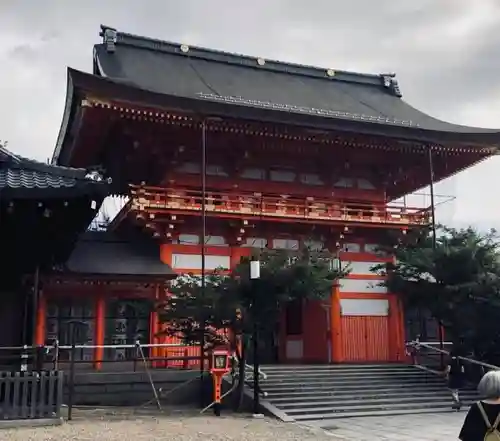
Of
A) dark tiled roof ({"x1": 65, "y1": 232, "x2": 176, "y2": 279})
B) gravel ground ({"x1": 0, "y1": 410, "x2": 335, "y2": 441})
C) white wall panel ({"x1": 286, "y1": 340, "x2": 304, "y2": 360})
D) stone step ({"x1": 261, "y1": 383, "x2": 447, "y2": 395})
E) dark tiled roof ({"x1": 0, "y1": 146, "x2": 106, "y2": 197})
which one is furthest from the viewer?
white wall panel ({"x1": 286, "y1": 340, "x2": 304, "y2": 360})

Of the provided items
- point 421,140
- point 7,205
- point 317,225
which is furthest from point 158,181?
point 7,205

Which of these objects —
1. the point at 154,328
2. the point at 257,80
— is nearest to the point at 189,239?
the point at 154,328

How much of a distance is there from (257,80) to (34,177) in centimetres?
1749

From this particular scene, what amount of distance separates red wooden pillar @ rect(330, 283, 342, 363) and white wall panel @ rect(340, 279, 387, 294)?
35 cm

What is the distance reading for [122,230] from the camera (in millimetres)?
22234

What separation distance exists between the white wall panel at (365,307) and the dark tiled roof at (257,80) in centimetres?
623

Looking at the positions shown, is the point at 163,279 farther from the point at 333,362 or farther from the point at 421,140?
the point at 421,140

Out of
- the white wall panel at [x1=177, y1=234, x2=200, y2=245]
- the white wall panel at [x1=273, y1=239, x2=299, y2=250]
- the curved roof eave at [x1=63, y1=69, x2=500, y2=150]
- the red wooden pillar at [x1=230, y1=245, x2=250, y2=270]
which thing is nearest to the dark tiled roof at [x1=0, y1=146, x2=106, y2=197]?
the curved roof eave at [x1=63, y1=69, x2=500, y2=150]

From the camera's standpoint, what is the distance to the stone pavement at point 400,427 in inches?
460

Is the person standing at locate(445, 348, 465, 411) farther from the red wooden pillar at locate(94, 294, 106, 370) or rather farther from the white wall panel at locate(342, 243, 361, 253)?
the red wooden pillar at locate(94, 294, 106, 370)

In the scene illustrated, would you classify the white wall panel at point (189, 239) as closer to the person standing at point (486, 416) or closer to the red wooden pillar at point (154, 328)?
the red wooden pillar at point (154, 328)

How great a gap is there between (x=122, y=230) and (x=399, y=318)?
1037cm

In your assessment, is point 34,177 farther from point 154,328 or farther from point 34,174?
point 154,328

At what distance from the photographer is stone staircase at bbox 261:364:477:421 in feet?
49.7
